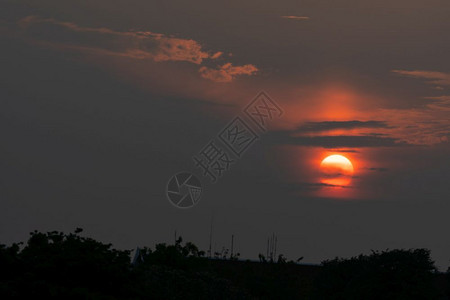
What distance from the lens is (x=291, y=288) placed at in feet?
186

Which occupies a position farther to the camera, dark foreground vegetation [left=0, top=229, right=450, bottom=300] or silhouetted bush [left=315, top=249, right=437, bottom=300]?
silhouetted bush [left=315, top=249, right=437, bottom=300]

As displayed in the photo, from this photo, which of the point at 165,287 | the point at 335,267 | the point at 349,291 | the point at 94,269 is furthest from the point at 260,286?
the point at 94,269

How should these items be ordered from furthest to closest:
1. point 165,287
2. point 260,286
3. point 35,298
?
point 260,286
point 165,287
point 35,298

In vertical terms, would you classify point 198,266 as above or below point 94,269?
above

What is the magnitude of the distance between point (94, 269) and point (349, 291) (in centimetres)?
2304

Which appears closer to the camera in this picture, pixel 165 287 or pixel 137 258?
pixel 165 287

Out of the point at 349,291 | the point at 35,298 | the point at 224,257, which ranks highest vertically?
the point at 224,257

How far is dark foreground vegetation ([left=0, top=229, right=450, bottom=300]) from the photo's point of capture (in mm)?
27188

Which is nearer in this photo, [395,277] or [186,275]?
[395,277]

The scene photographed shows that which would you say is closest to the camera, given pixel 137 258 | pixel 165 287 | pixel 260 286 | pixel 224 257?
pixel 165 287

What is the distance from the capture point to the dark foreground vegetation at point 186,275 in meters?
27.2

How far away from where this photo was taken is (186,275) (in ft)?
152

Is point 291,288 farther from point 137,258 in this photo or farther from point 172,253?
point 137,258

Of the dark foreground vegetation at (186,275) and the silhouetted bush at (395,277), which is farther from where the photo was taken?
the silhouetted bush at (395,277)
